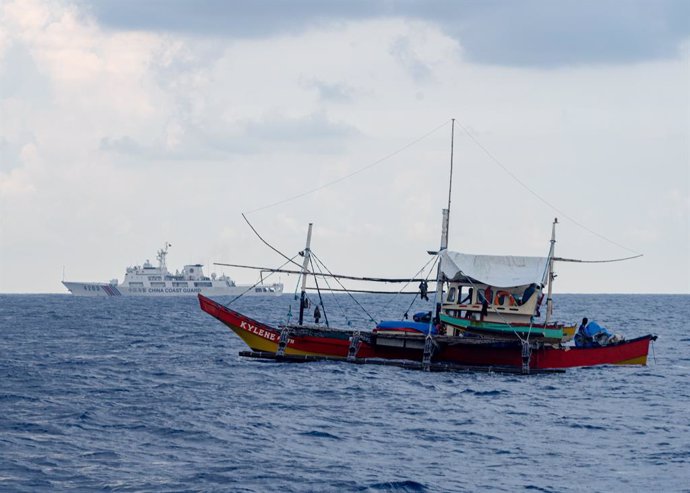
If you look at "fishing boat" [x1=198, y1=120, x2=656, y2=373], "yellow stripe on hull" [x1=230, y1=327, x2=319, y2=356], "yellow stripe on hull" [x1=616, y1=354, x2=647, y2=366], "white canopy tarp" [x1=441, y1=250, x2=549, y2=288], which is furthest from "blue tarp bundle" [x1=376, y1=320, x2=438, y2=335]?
"yellow stripe on hull" [x1=616, y1=354, x2=647, y2=366]

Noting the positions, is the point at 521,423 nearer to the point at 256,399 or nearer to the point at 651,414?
the point at 651,414

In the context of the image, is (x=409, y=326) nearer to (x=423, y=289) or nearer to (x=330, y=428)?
(x=423, y=289)

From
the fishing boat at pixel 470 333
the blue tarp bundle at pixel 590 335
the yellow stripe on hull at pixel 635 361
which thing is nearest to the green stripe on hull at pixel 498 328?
the fishing boat at pixel 470 333

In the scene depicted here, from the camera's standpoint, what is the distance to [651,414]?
3588cm

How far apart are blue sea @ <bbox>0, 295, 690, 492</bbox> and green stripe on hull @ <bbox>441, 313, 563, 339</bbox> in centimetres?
191

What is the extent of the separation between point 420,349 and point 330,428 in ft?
51.7

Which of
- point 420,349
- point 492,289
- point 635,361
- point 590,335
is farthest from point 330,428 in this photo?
point 635,361

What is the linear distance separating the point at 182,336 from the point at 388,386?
110 ft

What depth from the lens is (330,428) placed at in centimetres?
3114

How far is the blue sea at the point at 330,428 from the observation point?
961 inches

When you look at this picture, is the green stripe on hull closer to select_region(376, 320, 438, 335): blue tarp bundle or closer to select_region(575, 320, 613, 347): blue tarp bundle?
select_region(376, 320, 438, 335): blue tarp bundle

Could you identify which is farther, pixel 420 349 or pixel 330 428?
pixel 420 349

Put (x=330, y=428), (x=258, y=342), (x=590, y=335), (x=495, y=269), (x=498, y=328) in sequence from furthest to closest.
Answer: (x=258, y=342), (x=590, y=335), (x=495, y=269), (x=498, y=328), (x=330, y=428)

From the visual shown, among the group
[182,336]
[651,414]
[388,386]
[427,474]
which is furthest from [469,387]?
[182,336]
